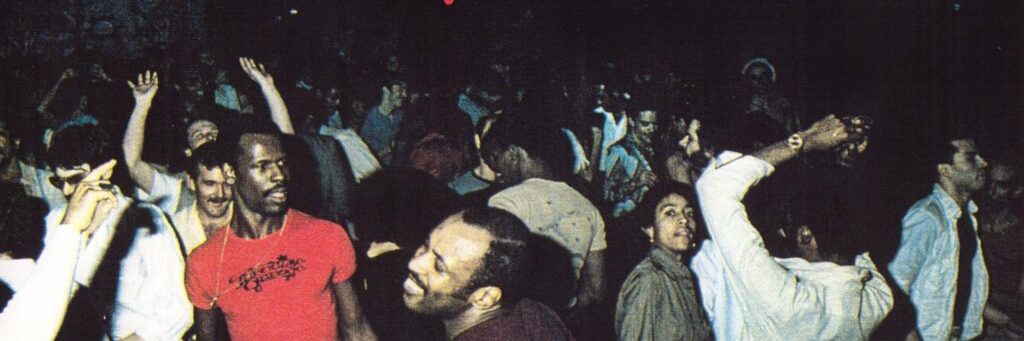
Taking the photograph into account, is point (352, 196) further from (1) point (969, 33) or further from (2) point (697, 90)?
(1) point (969, 33)

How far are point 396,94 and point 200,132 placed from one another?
243 cm

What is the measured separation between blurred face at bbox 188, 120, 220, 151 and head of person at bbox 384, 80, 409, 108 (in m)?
A: 2.32

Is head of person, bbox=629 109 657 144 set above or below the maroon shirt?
below

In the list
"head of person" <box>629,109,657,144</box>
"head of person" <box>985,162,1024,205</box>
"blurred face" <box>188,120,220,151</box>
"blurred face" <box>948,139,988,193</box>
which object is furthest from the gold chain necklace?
"head of person" <box>985,162,1024,205</box>

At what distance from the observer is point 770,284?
7.63 feet

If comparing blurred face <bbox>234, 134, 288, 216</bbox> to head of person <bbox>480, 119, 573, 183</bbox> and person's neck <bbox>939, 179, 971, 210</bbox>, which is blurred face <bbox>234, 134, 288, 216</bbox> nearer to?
head of person <bbox>480, 119, 573, 183</bbox>

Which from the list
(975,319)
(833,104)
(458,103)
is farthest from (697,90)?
(975,319)

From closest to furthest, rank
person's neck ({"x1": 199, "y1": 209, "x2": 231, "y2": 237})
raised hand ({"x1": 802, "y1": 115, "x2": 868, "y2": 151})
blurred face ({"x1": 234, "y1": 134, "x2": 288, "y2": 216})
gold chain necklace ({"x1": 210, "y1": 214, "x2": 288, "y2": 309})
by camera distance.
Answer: raised hand ({"x1": 802, "y1": 115, "x2": 868, "y2": 151}) → gold chain necklace ({"x1": 210, "y1": 214, "x2": 288, "y2": 309}) → blurred face ({"x1": 234, "y1": 134, "x2": 288, "y2": 216}) → person's neck ({"x1": 199, "y1": 209, "x2": 231, "y2": 237})

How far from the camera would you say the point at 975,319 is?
4.08 meters

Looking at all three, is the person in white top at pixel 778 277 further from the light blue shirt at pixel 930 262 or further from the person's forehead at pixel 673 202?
the light blue shirt at pixel 930 262

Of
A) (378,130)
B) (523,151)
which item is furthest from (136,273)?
(378,130)

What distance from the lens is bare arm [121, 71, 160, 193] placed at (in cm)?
329

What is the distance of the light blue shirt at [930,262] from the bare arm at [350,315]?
262cm

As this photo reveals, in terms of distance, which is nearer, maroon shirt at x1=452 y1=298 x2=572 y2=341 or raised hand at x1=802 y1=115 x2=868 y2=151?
maroon shirt at x1=452 y1=298 x2=572 y2=341
